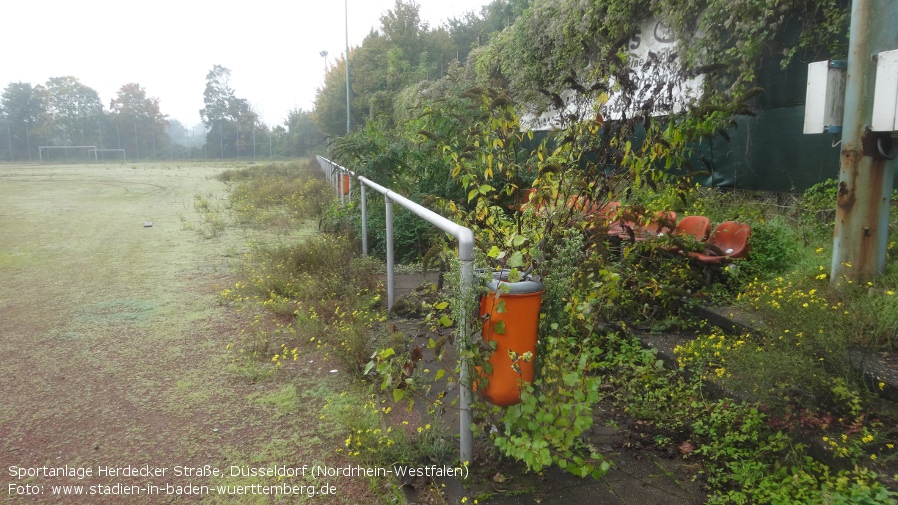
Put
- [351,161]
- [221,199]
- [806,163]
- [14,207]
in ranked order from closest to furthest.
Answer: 1. [806,163]
2. [351,161]
3. [14,207]
4. [221,199]

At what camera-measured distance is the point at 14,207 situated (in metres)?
15.3

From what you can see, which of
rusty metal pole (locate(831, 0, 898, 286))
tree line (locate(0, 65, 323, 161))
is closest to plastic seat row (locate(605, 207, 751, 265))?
rusty metal pole (locate(831, 0, 898, 286))

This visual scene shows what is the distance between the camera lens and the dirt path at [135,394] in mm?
2967

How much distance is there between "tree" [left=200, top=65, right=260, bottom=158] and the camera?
220 feet

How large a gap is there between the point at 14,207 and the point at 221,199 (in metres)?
4.92

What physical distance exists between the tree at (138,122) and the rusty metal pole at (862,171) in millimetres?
72150

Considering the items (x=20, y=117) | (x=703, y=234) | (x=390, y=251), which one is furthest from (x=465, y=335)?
(x=20, y=117)

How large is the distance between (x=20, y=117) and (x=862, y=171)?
7094cm

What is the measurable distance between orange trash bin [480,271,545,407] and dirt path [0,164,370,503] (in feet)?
→ 2.59

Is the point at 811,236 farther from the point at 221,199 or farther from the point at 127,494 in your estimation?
the point at 221,199

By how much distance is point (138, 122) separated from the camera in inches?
2697

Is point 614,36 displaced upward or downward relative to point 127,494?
upward

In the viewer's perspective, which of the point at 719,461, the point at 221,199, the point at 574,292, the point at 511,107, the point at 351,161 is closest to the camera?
the point at 719,461

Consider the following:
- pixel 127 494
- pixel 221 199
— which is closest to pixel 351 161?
pixel 127 494
